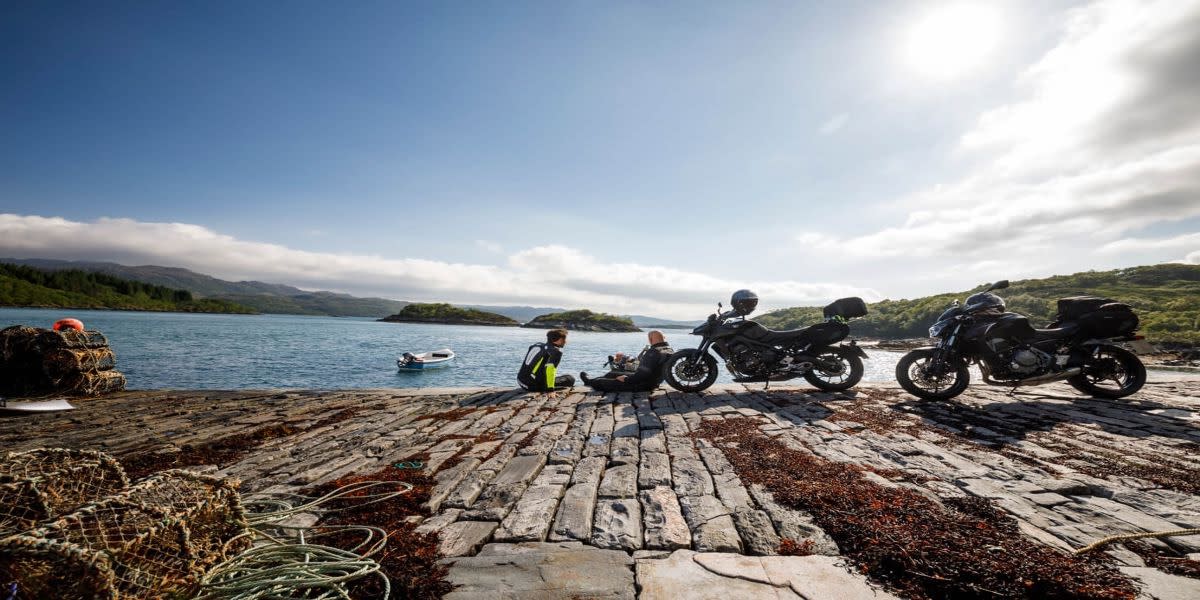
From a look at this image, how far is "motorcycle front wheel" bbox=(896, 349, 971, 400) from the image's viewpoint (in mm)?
7578

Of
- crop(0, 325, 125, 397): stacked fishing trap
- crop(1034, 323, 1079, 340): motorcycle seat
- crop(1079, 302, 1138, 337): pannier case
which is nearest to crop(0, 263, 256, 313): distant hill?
crop(0, 325, 125, 397): stacked fishing trap

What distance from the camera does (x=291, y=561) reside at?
7.99 ft

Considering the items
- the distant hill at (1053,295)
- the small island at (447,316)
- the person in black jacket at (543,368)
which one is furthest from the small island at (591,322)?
the person in black jacket at (543,368)

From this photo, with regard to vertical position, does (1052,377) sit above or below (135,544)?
above

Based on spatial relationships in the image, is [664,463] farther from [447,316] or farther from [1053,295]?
[447,316]

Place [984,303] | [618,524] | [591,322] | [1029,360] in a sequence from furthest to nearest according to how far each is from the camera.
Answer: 1. [591,322]
2. [984,303]
3. [1029,360]
4. [618,524]

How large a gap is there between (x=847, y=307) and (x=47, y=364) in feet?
52.6

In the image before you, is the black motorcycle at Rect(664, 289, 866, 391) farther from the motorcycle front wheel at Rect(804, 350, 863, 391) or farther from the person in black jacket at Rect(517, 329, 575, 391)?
the person in black jacket at Rect(517, 329, 575, 391)

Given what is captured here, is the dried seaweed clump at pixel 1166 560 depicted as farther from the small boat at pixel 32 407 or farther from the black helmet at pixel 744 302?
the small boat at pixel 32 407

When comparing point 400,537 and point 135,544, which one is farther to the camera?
point 400,537

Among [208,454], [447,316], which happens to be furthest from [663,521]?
[447,316]

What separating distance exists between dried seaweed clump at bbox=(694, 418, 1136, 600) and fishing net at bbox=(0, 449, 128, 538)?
412 cm

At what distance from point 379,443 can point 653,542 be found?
12.7ft

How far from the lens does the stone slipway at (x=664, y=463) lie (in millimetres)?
2369
